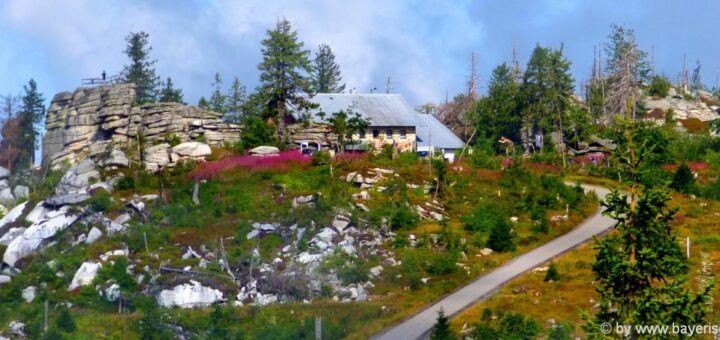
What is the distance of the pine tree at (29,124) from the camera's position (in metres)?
76.4

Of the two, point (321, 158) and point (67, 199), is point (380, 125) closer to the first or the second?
point (321, 158)

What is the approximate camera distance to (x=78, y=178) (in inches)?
2357

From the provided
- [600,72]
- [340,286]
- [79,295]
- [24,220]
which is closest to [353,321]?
[340,286]

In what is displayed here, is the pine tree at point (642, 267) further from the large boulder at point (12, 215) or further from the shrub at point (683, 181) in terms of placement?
the large boulder at point (12, 215)

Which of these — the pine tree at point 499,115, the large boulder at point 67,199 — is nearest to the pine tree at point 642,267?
the large boulder at point 67,199

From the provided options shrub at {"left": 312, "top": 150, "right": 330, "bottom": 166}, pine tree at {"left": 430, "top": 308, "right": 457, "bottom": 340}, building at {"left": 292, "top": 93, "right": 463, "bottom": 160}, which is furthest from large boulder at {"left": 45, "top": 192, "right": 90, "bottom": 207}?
pine tree at {"left": 430, "top": 308, "right": 457, "bottom": 340}

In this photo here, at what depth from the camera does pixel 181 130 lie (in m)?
64.9

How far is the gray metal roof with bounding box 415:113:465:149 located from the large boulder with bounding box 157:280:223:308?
30738 millimetres

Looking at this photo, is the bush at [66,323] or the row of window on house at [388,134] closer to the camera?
the bush at [66,323]

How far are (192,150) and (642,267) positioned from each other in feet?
134

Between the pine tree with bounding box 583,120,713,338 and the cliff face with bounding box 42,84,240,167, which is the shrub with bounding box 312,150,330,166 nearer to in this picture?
the cliff face with bounding box 42,84,240,167

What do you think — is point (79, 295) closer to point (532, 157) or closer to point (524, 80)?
point (532, 157)

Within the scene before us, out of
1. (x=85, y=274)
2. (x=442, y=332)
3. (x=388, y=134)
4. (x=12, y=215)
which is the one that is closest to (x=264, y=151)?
(x=388, y=134)

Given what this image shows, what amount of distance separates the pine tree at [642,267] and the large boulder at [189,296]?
2185 centimetres
